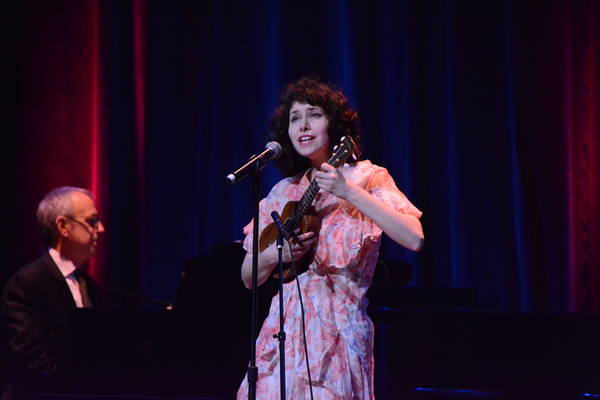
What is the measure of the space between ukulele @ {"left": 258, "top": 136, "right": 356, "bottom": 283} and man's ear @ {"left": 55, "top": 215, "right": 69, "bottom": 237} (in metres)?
2.15

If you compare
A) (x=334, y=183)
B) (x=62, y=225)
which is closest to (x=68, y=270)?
(x=62, y=225)

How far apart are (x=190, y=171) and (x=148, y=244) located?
2.10 feet

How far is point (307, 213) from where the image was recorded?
2.06m

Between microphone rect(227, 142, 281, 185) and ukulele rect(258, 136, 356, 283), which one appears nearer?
microphone rect(227, 142, 281, 185)

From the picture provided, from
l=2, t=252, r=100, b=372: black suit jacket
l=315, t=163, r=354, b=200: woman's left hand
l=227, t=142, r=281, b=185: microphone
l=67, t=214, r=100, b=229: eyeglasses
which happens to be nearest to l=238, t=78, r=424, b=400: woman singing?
l=315, t=163, r=354, b=200: woman's left hand

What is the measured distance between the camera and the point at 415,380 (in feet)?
9.94

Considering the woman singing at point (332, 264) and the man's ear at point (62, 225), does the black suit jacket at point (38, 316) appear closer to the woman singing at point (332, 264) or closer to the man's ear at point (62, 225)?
the man's ear at point (62, 225)

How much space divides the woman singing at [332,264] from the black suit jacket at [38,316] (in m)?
1.70

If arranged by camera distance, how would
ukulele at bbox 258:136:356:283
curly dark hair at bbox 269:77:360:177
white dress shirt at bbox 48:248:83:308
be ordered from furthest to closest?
white dress shirt at bbox 48:248:83:308
curly dark hair at bbox 269:77:360:177
ukulele at bbox 258:136:356:283

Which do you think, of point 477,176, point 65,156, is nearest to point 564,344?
point 477,176

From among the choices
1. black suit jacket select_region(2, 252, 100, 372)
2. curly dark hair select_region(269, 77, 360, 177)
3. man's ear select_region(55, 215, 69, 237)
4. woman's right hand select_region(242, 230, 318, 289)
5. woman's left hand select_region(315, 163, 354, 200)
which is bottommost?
black suit jacket select_region(2, 252, 100, 372)

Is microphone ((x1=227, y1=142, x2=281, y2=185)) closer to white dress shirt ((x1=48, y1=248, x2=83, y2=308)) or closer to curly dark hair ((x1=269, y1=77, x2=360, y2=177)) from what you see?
curly dark hair ((x1=269, y1=77, x2=360, y2=177))

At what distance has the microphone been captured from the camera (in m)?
1.87

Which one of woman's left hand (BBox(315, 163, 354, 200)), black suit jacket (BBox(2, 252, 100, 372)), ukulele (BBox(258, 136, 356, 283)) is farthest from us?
black suit jacket (BBox(2, 252, 100, 372))
